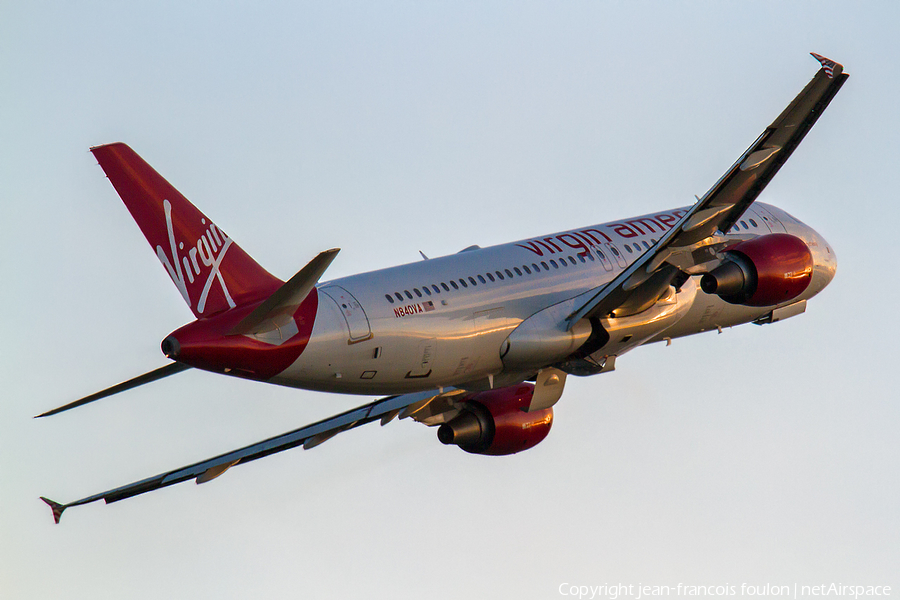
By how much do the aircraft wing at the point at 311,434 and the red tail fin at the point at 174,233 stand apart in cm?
778

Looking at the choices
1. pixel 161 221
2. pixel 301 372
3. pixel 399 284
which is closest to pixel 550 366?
pixel 399 284

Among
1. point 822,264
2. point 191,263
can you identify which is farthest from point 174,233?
point 822,264

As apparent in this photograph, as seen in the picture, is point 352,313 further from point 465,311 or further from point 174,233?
point 174,233

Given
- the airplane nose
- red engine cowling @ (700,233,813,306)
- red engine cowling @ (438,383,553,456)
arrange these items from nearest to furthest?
red engine cowling @ (700,233,813,306)
red engine cowling @ (438,383,553,456)
the airplane nose

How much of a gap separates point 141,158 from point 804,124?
47.1 ft

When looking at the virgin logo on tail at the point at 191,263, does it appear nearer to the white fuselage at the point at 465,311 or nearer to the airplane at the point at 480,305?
the airplane at the point at 480,305

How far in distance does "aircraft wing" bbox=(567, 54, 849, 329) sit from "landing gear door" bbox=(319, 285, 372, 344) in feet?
18.0

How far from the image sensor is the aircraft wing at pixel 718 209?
32500mm

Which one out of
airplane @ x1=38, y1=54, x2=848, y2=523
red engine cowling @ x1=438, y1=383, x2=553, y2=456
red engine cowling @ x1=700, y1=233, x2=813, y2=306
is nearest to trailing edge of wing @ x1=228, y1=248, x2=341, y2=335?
airplane @ x1=38, y1=54, x2=848, y2=523

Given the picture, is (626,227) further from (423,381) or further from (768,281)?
(423,381)

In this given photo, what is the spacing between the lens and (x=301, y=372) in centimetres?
3306

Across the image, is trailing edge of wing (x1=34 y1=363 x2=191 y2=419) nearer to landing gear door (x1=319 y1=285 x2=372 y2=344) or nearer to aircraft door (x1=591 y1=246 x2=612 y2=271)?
landing gear door (x1=319 y1=285 x2=372 y2=344)

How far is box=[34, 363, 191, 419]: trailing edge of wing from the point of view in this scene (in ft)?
103

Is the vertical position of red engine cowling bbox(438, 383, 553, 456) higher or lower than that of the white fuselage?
lower
